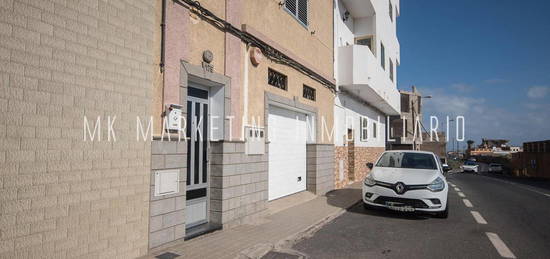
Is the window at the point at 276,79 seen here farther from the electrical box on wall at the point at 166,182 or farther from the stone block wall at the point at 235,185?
the electrical box on wall at the point at 166,182

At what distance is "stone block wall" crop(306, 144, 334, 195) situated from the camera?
388 inches

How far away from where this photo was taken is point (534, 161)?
26500 millimetres

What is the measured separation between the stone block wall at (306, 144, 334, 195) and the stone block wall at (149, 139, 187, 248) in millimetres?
5614

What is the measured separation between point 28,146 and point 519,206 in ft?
37.2

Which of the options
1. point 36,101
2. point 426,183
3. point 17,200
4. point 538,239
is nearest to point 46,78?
point 36,101

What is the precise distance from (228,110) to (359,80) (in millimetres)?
7763

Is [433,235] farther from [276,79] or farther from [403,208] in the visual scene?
[276,79]

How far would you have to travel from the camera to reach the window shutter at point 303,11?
9344mm

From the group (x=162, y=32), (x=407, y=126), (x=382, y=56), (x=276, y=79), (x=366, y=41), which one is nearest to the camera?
(x=162, y=32)

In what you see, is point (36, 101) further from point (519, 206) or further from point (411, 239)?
point (519, 206)

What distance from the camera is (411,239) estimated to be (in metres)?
5.42

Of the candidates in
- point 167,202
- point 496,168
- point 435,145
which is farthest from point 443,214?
point 435,145

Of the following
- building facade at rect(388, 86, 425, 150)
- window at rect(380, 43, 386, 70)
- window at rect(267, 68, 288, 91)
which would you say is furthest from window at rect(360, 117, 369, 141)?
building facade at rect(388, 86, 425, 150)

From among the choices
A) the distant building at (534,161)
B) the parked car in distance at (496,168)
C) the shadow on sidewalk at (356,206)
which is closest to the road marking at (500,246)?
the shadow on sidewalk at (356,206)
